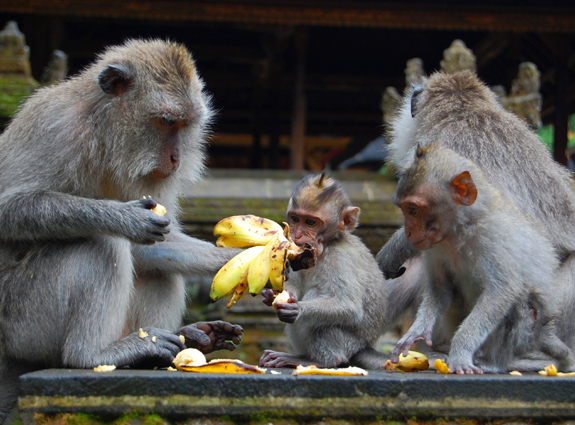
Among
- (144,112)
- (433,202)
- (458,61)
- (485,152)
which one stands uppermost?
(458,61)

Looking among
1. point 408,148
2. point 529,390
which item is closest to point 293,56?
point 408,148

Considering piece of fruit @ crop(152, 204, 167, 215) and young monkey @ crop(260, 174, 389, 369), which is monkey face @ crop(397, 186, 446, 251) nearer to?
young monkey @ crop(260, 174, 389, 369)

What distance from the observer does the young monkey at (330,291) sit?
12.3 feet

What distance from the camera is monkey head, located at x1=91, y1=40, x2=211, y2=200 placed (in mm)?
3818

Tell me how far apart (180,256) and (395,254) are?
148 centimetres

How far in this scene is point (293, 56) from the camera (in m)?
13.0

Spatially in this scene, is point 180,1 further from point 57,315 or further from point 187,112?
point 57,315

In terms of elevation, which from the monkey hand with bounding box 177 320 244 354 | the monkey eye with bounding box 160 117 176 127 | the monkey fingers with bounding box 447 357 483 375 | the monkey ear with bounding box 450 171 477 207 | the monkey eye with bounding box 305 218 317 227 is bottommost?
the monkey hand with bounding box 177 320 244 354

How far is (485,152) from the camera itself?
427 centimetres

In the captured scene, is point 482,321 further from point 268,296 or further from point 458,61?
point 458,61

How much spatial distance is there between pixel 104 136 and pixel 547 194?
2.70 metres

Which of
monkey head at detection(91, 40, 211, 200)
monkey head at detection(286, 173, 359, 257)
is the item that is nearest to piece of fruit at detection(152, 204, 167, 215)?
monkey head at detection(91, 40, 211, 200)

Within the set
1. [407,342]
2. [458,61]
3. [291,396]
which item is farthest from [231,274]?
[458,61]

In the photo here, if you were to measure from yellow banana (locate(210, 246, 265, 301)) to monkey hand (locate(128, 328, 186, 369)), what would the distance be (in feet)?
1.07
